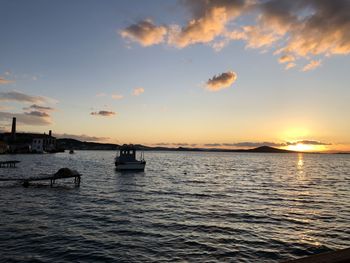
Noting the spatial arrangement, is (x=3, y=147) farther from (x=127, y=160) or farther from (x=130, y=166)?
(x=130, y=166)

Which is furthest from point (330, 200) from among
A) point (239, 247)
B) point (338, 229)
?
point (239, 247)

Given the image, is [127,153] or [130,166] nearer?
[130,166]

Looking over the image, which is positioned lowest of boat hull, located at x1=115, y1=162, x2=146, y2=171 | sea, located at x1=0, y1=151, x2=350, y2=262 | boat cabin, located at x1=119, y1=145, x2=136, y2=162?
sea, located at x1=0, y1=151, x2=350, y2=262

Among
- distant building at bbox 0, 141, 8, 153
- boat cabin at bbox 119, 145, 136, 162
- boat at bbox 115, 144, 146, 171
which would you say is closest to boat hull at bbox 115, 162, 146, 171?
boat at bbox 115, 144, 146, 171

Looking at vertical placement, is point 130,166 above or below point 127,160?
below

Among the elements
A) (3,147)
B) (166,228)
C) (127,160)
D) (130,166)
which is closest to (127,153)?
(127,160)

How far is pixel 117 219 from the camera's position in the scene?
2670cm

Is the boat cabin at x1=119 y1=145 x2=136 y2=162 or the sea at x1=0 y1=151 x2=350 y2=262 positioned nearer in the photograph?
the sea at x1=0 y1=151 x2=350 y2=262

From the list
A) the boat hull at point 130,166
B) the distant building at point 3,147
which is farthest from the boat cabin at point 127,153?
the distant building at point 3,147

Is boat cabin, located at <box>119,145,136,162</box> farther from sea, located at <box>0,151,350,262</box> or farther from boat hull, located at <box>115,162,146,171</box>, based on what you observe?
sea, located at <box>0,151,350,262</box>

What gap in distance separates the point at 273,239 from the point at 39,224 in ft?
54.9

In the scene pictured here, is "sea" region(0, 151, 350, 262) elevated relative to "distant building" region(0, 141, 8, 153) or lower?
lower

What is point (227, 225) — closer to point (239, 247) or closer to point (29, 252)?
point (239, 247)

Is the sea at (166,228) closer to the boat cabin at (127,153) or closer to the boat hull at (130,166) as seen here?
the boat hull at (130,166)
